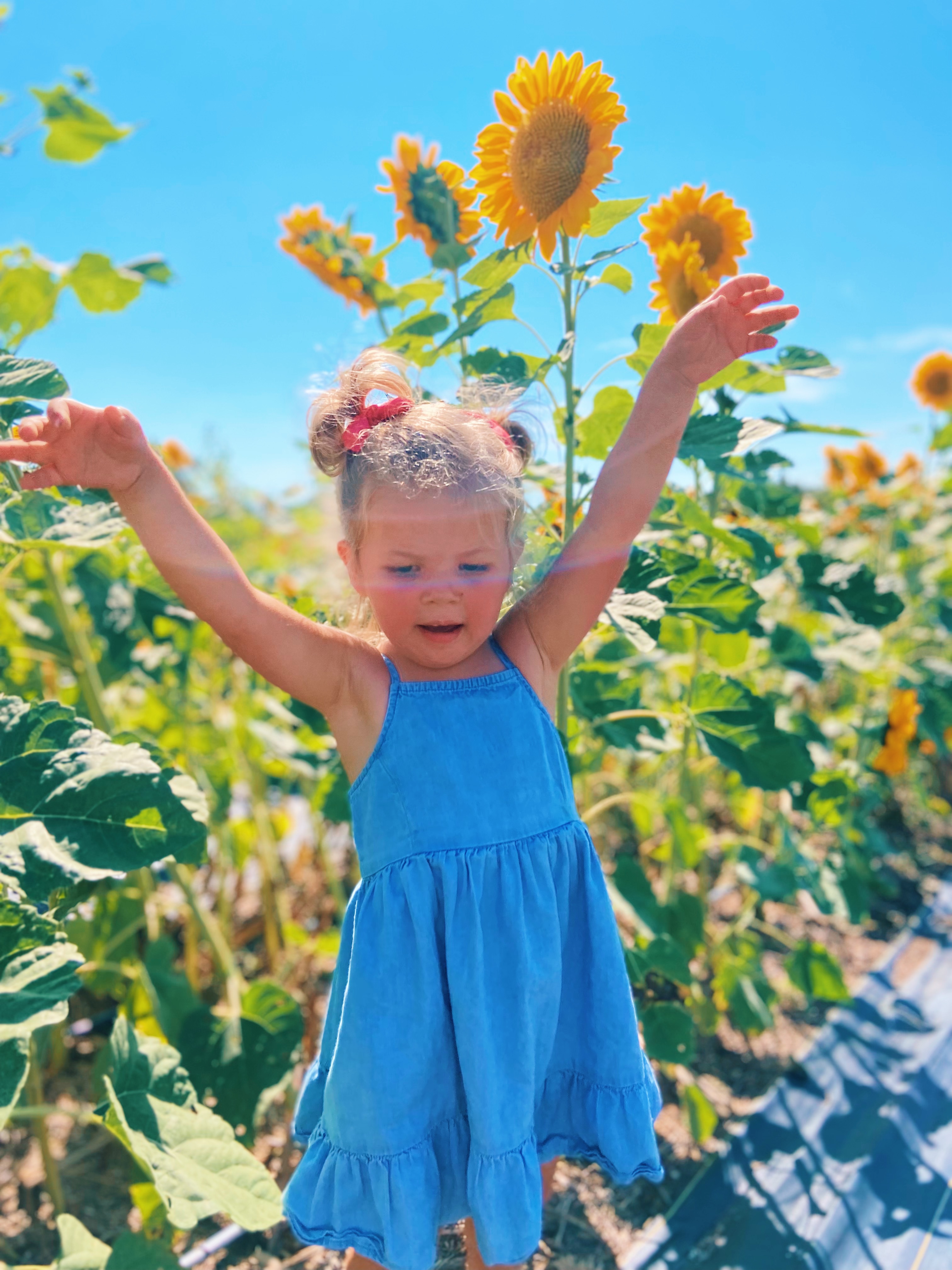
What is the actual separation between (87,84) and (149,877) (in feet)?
4.99

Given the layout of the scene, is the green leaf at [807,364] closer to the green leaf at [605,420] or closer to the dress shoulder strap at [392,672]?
the green leaf at [605,420]

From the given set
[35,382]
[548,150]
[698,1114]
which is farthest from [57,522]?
[698,1114]

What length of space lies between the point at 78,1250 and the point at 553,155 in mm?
1359

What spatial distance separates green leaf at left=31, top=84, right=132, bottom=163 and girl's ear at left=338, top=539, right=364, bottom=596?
1.19 metres

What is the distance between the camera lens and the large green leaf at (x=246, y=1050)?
132cm

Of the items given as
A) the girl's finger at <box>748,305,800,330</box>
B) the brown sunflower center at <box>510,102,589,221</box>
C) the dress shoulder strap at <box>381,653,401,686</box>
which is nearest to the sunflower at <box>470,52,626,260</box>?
the brown sunflower center at <box>510,102,589,221</box>

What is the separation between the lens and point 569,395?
1160 millimetres

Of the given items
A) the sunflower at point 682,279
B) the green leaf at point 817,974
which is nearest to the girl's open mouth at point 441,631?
the sunflower at point 682,279

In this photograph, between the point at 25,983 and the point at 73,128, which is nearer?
the point at 25,983

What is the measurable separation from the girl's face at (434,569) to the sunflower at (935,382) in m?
2.56

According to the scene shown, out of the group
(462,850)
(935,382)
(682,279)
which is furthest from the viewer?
(935,382)

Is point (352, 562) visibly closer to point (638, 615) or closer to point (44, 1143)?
point (638, 615)

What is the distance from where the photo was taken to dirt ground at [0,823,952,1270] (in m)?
1.32

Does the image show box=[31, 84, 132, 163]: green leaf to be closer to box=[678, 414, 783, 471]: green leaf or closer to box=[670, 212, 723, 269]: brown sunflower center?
box=[670, 212, 723, 269]: brown sunflower center
